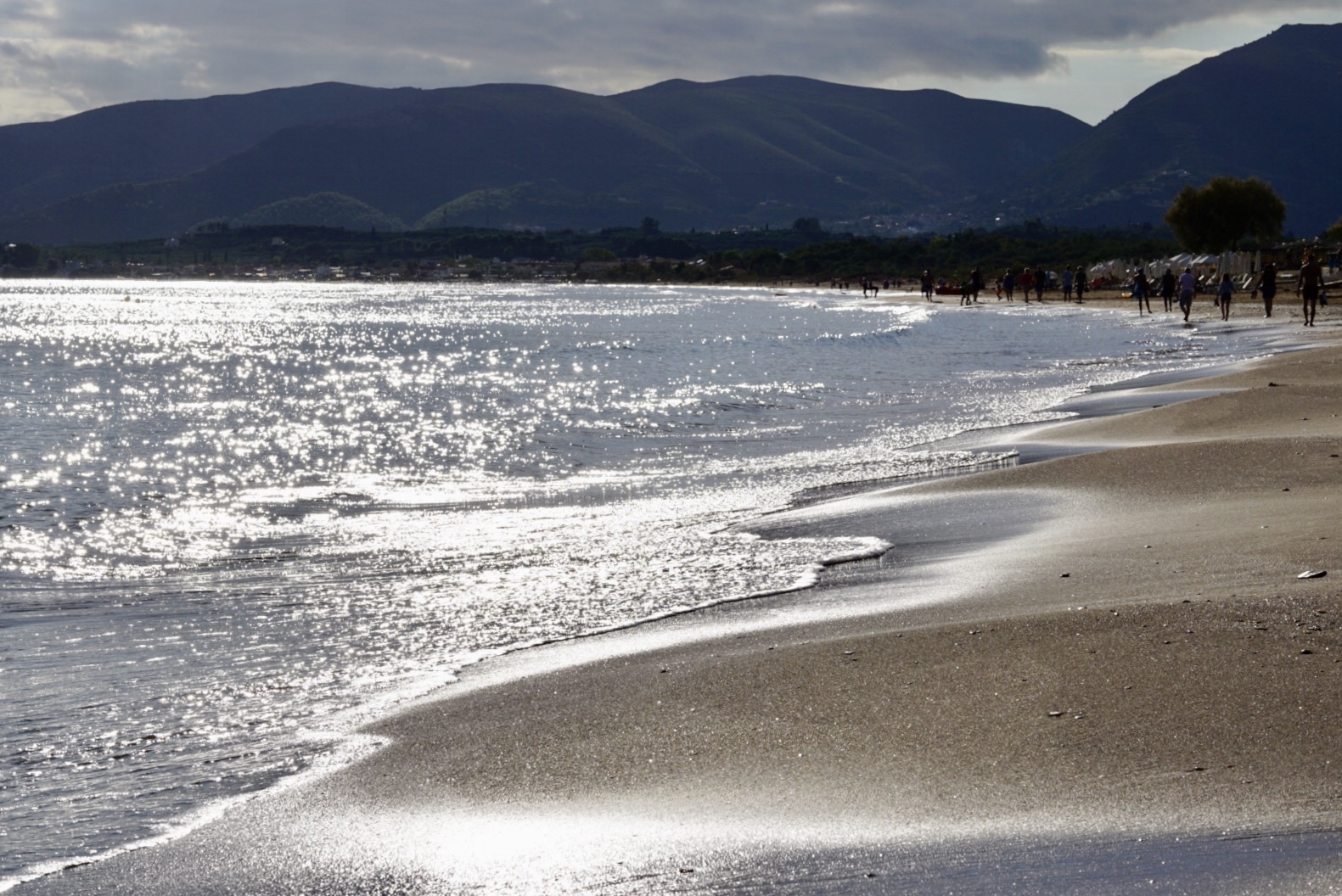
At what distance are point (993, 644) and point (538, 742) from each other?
2.36 meters

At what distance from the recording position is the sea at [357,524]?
6.51 metres

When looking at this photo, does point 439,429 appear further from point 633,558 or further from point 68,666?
point 68,666

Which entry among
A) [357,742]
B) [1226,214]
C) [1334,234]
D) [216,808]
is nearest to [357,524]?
[357,742]

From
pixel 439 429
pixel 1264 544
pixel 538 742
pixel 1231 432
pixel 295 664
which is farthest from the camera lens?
pixel 439 429

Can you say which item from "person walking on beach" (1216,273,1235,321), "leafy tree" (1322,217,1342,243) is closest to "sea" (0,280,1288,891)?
"person walking on beach" (1216,273,1235,321)

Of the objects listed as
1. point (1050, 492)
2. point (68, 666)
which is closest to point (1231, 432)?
point (1050, 492)

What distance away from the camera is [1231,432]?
49.9 feet

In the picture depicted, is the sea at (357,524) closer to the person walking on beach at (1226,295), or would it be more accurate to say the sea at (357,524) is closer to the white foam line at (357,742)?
the white foam line at (357,742)

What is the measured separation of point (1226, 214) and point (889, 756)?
86.5 m

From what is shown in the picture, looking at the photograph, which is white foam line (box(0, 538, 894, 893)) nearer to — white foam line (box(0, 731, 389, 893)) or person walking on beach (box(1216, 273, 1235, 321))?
white foam line (box(0, 731, 389, 893))

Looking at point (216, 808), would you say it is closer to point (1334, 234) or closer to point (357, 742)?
point (357, 742)

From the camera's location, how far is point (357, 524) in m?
13.4

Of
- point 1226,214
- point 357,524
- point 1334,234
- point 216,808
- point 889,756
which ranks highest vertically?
point 1226,214

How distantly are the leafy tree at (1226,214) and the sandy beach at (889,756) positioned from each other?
81.7m
